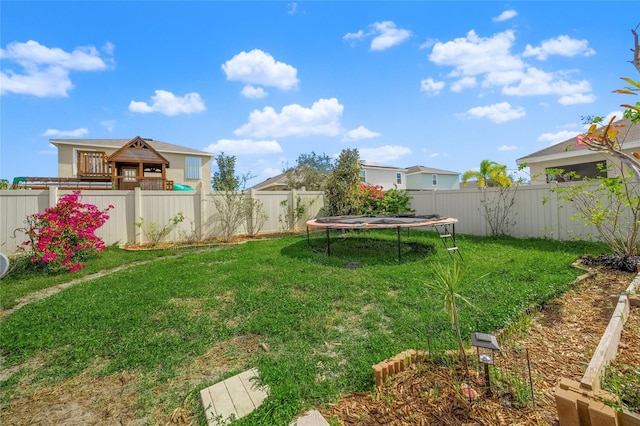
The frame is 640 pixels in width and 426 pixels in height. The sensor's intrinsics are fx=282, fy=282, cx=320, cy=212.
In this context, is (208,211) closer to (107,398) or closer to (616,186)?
(107,398)

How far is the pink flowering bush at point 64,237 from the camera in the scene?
5.64m

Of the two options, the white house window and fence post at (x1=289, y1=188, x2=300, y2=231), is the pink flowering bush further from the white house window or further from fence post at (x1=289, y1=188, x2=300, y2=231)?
the white house window

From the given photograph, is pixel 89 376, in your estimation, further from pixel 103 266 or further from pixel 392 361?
pixel 103 266

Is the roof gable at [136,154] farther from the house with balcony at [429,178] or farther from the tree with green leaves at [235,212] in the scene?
the house with balcony at [429,178]

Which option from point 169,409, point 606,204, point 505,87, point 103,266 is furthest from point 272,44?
point 606,204

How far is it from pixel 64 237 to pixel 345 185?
25.3ft

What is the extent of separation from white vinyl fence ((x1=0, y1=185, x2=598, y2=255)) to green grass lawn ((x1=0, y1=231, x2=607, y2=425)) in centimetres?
229

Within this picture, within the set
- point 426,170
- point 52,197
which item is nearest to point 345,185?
point 52,197

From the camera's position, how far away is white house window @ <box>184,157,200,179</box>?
19672 millimetres

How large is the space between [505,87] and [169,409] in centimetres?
907

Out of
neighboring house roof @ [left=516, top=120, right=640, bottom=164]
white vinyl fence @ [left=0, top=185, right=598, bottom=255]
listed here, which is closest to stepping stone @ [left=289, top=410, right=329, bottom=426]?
white vinyl fence @ [left=0, top=185, right=598, bottom=255]

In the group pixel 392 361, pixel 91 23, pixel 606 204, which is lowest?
pixel 392 361

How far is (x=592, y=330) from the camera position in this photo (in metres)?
2.70

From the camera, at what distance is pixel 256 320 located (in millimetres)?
3170
